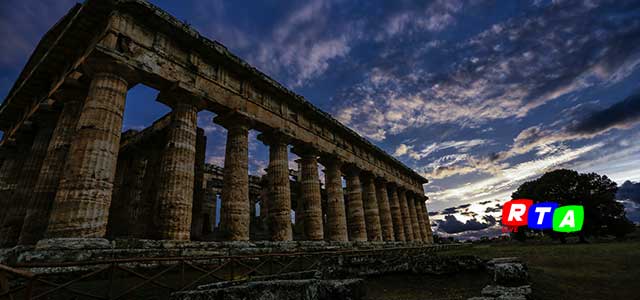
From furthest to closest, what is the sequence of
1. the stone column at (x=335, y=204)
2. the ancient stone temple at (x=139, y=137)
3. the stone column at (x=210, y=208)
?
the stone column at (x=210, y=208) → the stone column at (x=335, y=204) → the ancient stone temple at (x=139, y=137)

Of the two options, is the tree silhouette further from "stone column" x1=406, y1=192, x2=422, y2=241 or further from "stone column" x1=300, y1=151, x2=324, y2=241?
"stone column" x1=300, y1=151, x2=324, y2=241

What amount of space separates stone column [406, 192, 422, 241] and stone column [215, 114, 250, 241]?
22488 mm

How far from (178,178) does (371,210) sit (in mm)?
16482

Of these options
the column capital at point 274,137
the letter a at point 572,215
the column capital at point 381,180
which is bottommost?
the letter a at point 572,215

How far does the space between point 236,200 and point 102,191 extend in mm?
5051

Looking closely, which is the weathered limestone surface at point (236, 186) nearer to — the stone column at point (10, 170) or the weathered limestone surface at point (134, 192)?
the weathered limestone surface at point (134, 192)

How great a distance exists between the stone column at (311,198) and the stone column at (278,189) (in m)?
2.23

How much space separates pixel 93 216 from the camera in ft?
26.7

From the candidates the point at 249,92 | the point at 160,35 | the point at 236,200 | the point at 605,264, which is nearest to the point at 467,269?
the point at 605,264

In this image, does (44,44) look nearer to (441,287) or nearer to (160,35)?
(160,35)

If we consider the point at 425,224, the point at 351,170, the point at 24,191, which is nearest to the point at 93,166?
the point at 24,191

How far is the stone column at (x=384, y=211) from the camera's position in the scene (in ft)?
80.9

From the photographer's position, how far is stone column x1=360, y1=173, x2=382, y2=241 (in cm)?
2283

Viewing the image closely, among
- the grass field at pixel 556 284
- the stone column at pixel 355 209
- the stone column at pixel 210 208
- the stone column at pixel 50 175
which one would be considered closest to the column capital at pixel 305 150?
the stone column at pixel 355 209
